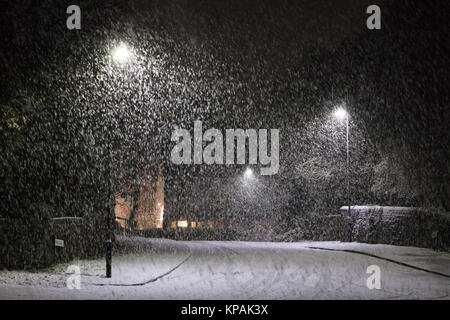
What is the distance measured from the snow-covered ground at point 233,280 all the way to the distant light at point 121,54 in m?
5.97

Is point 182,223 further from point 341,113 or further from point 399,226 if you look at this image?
point 399,226

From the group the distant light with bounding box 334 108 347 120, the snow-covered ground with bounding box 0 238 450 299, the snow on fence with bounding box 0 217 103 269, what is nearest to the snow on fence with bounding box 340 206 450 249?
the distant light with bounding box 334 108 347 120

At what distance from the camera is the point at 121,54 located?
52.4ft

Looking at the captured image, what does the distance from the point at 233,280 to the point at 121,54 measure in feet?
22.8

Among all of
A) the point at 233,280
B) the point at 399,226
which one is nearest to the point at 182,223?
the point at 399,226

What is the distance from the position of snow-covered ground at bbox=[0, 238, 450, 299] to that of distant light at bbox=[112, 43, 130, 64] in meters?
5.97

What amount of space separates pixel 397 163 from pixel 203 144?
30.7m

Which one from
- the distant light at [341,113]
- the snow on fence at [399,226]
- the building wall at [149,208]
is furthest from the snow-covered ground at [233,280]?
the building wall at [149,208]

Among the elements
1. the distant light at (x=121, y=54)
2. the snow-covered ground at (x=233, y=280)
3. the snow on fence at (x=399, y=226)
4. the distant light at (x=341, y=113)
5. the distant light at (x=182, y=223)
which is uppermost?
the distant light at (x=341, y=113)

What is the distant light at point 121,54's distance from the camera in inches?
628

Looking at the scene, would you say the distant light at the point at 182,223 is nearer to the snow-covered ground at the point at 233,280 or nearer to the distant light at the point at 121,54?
the snow-covered ground at the point at 233,280

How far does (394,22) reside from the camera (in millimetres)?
30938
